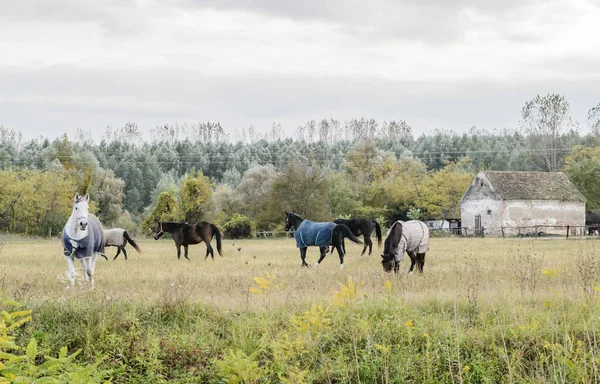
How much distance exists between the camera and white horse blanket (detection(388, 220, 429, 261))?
16141 mm

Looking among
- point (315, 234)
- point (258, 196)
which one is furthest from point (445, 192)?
point (315, 234)

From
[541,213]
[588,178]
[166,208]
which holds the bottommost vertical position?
[541,213]

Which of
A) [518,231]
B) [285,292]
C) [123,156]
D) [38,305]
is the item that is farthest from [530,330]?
[123,156]

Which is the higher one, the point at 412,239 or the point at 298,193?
the point at 298,193

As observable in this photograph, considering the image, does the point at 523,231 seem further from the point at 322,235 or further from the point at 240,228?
the point at 322,235

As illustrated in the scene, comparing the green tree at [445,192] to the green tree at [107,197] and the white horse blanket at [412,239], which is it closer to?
the green tree at [107,197]

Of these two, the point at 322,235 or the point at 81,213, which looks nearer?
the point at 81,213

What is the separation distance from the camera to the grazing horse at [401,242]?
16078 millimetres

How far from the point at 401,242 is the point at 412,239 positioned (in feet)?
1.58

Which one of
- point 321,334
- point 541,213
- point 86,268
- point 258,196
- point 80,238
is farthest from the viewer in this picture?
point 258,196

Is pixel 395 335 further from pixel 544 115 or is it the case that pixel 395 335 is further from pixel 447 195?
pixel 544 115

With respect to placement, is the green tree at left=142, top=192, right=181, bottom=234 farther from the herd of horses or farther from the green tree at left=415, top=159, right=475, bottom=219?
the herd of horses

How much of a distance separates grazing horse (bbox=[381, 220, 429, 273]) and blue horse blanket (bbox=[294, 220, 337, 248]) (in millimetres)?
3552

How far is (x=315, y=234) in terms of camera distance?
20172mm
